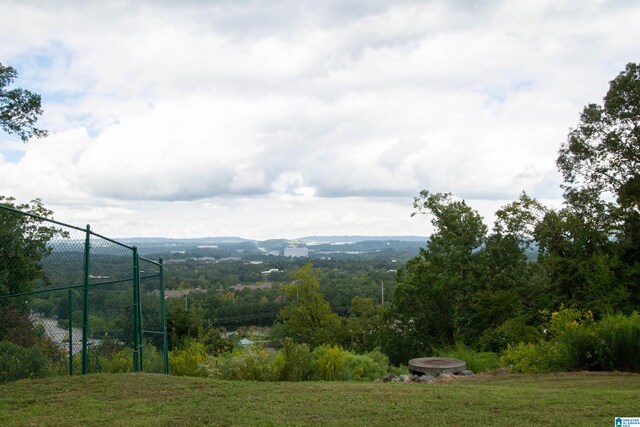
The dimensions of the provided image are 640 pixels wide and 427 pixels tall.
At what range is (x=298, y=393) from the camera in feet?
23.3

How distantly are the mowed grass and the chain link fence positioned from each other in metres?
0.58

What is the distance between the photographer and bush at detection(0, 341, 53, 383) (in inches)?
296

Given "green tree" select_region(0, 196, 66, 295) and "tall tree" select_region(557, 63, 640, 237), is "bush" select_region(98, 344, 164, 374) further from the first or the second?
"tall tree" select_region(557, 63, 640, 237)

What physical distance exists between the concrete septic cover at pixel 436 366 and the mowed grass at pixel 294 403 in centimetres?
460

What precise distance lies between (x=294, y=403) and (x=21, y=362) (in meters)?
4.26

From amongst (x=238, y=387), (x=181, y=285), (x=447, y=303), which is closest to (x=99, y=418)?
(x=238, y=387)

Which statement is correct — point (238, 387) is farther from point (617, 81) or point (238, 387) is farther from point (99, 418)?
point (617, 81)

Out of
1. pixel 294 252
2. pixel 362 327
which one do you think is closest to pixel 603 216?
pixel 362 327

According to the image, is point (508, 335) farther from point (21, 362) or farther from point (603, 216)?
point (21, 362)

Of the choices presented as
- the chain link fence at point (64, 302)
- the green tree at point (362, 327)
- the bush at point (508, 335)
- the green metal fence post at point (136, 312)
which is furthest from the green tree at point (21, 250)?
the green tree at point (362, 327)

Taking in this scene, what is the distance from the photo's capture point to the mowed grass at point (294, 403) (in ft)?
18.5

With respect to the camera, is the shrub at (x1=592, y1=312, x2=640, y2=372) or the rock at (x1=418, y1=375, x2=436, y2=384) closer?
the shrub at (x1=592, y1=312, x2=640, y2=372)

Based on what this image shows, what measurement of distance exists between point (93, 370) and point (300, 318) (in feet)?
85.1

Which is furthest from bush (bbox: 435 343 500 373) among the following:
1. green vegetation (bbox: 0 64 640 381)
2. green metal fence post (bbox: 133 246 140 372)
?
green metal fence post (bbox: 133 246 140 372)
